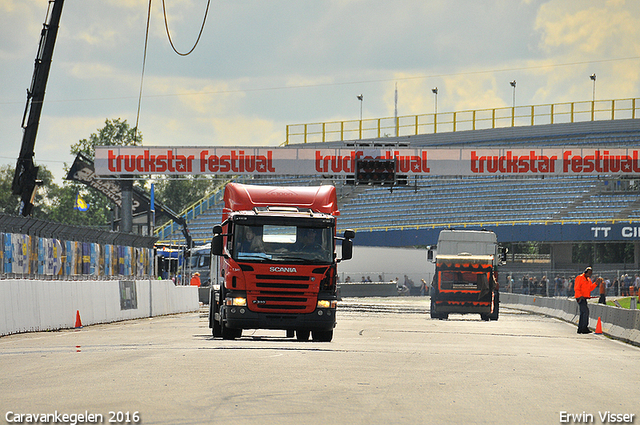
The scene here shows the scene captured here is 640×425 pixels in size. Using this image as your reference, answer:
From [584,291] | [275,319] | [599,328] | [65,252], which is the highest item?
[65,252]

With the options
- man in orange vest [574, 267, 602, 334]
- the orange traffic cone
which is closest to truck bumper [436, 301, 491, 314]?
the orange traffic cone

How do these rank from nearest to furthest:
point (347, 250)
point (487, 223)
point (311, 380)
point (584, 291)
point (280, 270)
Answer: point (311, 380), point (280, 270), point (347, 250), point (584, 291), point (487, 223)

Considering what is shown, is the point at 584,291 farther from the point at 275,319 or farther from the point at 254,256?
the point at 254,256

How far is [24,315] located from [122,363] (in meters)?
8.08

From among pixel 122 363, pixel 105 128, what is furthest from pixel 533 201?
pixel 105 128

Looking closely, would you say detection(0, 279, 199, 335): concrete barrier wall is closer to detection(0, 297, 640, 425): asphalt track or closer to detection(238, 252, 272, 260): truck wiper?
detection(0, 297, 640, 425): asphalt track

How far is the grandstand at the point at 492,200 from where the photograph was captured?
58250 millimetres

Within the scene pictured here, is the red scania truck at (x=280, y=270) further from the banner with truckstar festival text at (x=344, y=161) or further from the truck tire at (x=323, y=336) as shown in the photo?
the banner with truckstar festival text at (x=344, y=161)

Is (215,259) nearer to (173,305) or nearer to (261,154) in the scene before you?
(173,305)

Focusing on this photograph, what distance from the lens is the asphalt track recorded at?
851cm

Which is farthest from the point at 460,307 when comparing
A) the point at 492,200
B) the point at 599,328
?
the point at 492,200

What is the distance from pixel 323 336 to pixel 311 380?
723 cm

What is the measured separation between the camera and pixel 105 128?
111688 mm

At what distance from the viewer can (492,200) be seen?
62.7 m
